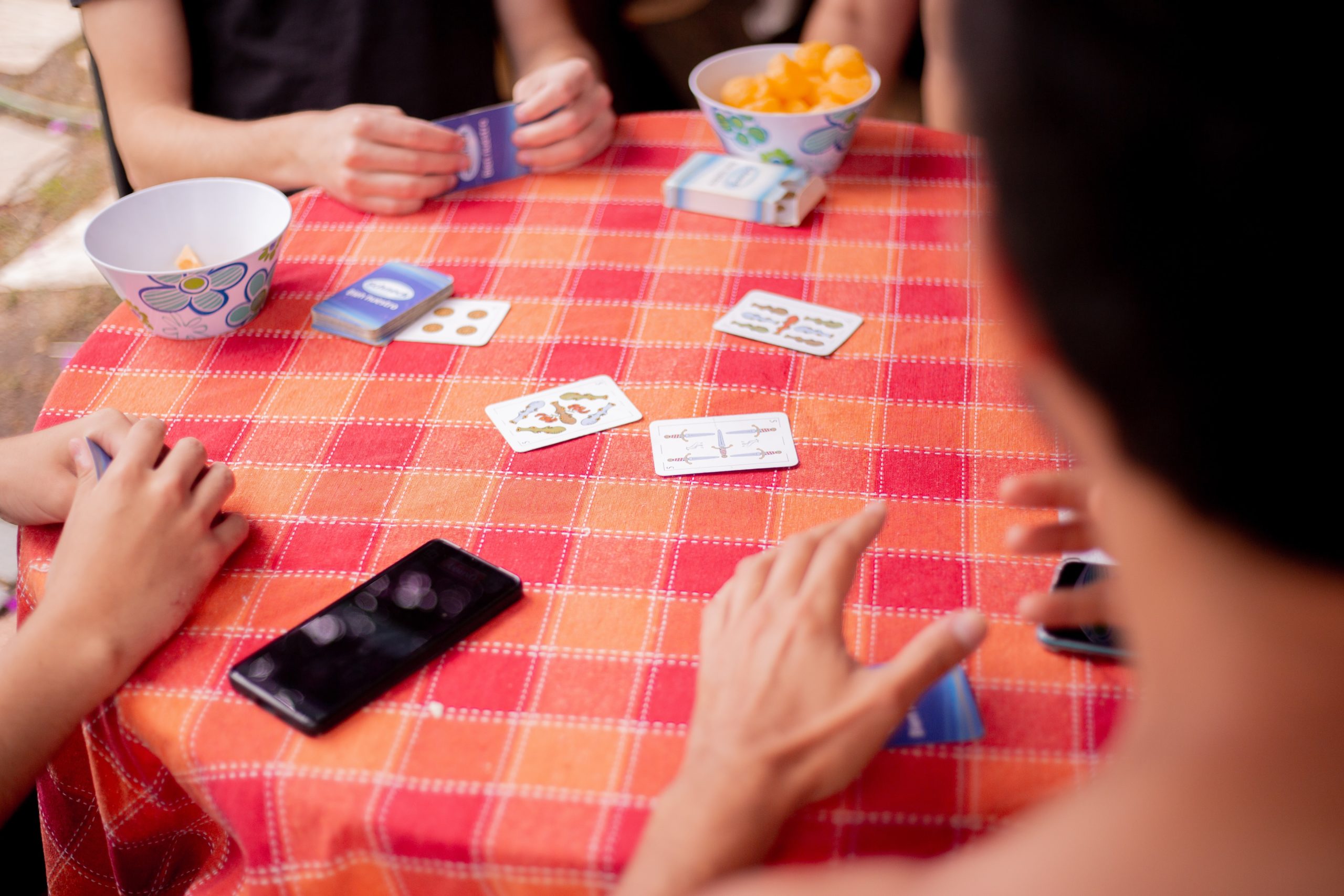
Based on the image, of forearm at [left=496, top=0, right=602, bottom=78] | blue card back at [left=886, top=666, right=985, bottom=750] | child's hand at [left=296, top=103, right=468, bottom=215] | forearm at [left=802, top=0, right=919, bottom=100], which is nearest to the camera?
blue card back at [left=886, top=666, right=985, bottom=750]

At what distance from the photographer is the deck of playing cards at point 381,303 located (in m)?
1.19

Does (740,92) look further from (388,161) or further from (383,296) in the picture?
(383,296)

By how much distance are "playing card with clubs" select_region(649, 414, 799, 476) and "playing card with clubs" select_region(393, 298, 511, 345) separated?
278mm

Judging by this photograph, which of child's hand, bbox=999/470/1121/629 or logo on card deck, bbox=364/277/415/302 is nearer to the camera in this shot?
child's hand, bbox=999/470/1121/629

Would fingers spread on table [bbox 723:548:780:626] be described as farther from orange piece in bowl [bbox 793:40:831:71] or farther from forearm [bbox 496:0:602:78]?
forearm [bbox 496:0:602:78]

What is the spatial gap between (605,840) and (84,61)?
14.0 ft

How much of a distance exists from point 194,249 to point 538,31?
0.94m

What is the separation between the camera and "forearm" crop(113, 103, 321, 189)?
1.55m

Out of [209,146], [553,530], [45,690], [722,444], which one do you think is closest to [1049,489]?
[722,444]

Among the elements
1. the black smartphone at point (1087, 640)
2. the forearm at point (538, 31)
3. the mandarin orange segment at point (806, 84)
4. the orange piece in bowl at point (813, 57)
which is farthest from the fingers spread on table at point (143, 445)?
the forearm at point (538, 31)

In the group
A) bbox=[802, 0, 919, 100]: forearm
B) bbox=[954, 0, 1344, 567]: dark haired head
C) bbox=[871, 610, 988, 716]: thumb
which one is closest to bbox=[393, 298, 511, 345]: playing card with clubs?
bbox=[871, 610, 988, 716]: thumb

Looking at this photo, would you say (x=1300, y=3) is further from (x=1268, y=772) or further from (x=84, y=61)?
(x=84, y=61)

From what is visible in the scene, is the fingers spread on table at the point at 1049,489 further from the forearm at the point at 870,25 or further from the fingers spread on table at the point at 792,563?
the forearm at the point at 870,25

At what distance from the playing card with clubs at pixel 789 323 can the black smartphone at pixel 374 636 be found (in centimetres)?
45
